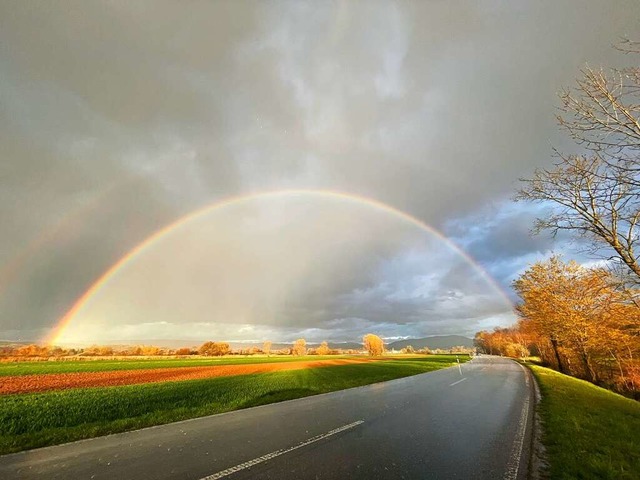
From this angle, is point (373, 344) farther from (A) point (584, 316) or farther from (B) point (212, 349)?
(A) point (584, 316)

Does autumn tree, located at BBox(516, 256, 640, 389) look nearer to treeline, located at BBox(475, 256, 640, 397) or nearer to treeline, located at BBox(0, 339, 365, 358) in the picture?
treeline, located at BBox(475, 256, 640, 397)

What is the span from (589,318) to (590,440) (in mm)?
11414

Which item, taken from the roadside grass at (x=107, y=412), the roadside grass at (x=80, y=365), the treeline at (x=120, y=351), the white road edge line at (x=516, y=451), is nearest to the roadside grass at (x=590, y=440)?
the white road edge line at (x=516, y=451)

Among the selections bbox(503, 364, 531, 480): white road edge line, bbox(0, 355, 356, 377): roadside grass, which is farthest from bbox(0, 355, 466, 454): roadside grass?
bbox(0, 355, 356, 377): roadside grass

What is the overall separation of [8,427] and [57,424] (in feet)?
4.39

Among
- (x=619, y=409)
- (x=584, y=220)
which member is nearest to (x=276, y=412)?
(x=584, y=220)

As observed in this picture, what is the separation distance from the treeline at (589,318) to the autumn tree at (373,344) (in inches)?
5012

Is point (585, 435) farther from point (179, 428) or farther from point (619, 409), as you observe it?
point (179, 428)

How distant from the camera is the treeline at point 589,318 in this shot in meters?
11.7

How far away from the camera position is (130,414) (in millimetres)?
13945

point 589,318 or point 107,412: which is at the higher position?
point 589,318

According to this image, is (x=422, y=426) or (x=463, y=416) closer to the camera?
(x=422, y=426)

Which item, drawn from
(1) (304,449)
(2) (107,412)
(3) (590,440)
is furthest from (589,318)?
(2) (107,412)

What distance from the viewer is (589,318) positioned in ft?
58.4
